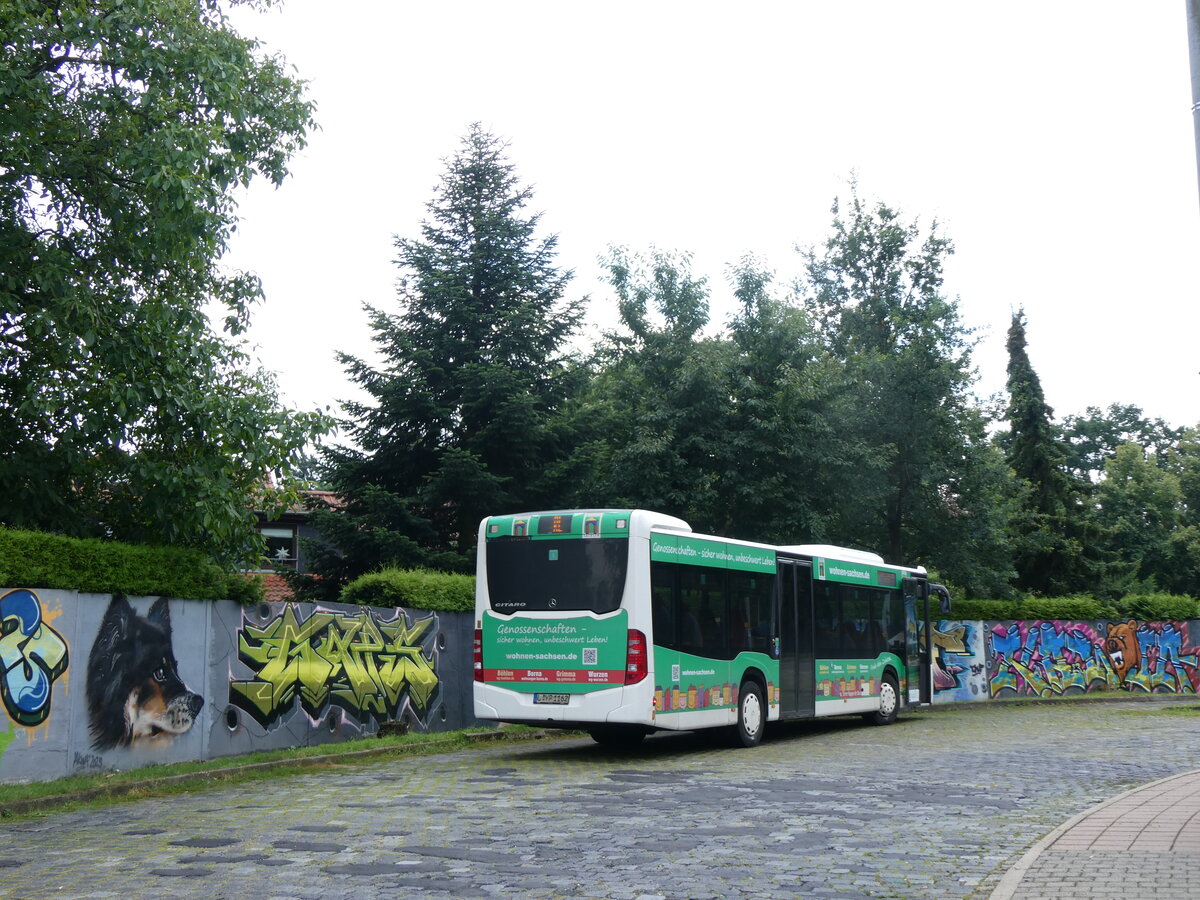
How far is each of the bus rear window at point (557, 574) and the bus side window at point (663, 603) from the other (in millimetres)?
486

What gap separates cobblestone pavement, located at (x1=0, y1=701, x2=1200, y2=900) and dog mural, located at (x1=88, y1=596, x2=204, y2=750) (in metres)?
1.90

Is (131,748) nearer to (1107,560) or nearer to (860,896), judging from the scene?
(860,896)

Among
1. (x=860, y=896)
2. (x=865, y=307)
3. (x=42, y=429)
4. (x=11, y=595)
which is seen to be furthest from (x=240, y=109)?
(x=865, y=307)

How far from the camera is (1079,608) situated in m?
36.9

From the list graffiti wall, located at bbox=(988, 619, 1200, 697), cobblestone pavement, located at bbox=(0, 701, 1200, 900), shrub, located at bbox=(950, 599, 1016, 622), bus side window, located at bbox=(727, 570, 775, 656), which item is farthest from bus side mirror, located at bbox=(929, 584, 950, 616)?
graffiti wall, located at bbox=(988, 619, 1200, 697)

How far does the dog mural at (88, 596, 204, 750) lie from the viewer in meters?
13.8

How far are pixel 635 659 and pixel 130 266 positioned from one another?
8551 millimetres

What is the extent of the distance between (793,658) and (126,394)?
1088 centimetres

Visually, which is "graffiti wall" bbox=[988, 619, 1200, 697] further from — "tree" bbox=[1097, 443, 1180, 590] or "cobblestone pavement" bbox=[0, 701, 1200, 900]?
"cobblestone pavement" bbox=[0, 701, 1200, 900]

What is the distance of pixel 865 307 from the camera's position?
1508 inches

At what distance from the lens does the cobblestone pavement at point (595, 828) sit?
750 centimetres

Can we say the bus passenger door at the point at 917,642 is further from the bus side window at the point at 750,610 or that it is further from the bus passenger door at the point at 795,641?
the bus side window at the point at 750,610

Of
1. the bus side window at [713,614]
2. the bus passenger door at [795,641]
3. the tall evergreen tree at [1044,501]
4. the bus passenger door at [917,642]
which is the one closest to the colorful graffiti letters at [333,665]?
the bus side window at [713,614]

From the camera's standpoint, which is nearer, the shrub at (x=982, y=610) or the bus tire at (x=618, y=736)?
the bus tire at (x=618, y=736)
